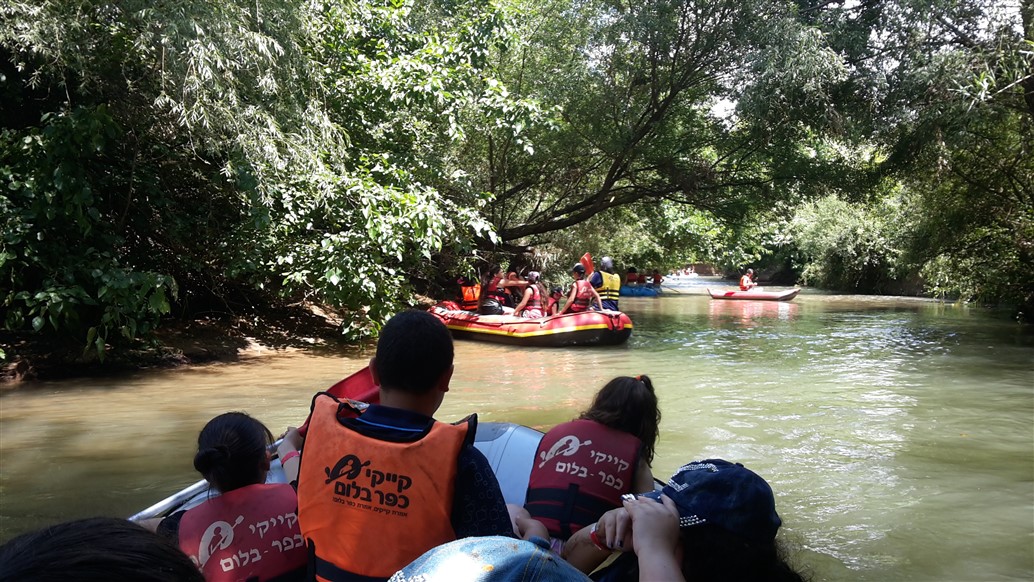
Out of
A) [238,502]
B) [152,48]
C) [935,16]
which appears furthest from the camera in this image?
[935,16]

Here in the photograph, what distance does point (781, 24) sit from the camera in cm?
1055

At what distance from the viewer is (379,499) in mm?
1773

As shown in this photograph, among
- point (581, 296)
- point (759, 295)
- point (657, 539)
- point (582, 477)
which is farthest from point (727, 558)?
point (759, 295)

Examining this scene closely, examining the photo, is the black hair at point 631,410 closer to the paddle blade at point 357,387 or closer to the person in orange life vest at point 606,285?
the paddle blade at point 357,387

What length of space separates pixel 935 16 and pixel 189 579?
477 inches

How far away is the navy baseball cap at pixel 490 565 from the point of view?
30.4 inches

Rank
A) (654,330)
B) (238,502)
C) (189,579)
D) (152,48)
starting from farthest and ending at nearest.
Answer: (654,330)
(152,48)
(238,502)
(189,579)

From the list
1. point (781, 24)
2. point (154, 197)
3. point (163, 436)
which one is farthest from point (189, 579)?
point (781, 24)

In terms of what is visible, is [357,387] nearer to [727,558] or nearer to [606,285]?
[727,558]

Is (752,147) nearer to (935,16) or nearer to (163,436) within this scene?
(935,16)

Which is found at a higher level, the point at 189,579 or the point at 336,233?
the point at 336,233

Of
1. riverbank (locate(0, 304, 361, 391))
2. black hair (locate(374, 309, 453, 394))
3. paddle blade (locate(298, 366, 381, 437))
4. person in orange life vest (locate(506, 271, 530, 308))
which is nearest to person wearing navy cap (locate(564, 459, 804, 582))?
black hair (locate(374, 309, 453, 394))

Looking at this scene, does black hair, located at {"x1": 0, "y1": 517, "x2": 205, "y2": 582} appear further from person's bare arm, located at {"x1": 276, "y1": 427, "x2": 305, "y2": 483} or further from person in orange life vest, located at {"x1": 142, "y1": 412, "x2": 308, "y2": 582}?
person's bare arm, located at {"x1": 276, "y1": 427, "x2": 305, "y2": 483}

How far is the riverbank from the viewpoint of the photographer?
29.2 ft
